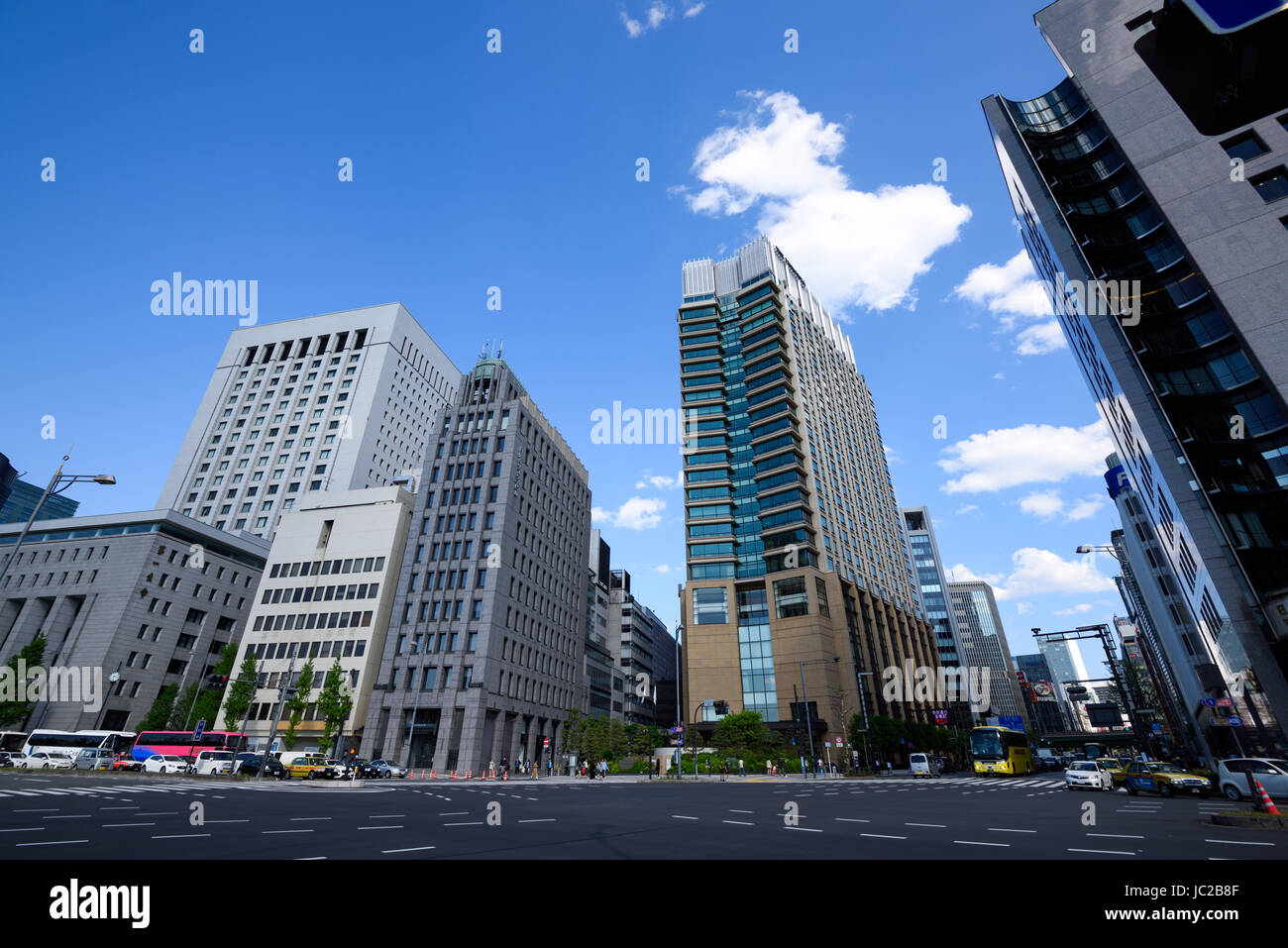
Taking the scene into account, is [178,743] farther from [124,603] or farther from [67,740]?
[124,603]

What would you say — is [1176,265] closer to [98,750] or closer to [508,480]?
[508,480]

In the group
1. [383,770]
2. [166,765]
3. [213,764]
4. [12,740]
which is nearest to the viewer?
[213,764]

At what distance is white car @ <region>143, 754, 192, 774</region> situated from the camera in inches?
1605

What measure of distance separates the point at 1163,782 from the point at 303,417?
10787 centimetres

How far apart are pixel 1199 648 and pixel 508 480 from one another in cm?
7228

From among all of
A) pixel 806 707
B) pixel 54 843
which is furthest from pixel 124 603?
pixel 54 843

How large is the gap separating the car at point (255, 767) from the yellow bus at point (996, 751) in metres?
53.6

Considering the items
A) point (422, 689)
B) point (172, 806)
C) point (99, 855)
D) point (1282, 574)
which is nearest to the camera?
point (99, 855)

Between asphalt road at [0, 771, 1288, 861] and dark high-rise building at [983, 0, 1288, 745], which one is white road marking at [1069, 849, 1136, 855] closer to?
asphalt road at [0, 771, 1288, 861]

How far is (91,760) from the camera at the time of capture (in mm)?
43625

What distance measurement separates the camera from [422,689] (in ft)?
181

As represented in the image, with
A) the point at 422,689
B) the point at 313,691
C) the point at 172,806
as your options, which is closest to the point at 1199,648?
the point at 422,689

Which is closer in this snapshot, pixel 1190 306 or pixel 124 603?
pixel 1190 306

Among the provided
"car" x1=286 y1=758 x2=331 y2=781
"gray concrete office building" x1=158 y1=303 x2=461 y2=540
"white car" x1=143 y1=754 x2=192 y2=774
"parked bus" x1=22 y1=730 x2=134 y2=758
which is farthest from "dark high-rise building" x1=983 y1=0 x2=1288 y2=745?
"parked bus" x1=22 y1=730 x2=134 y2=758
